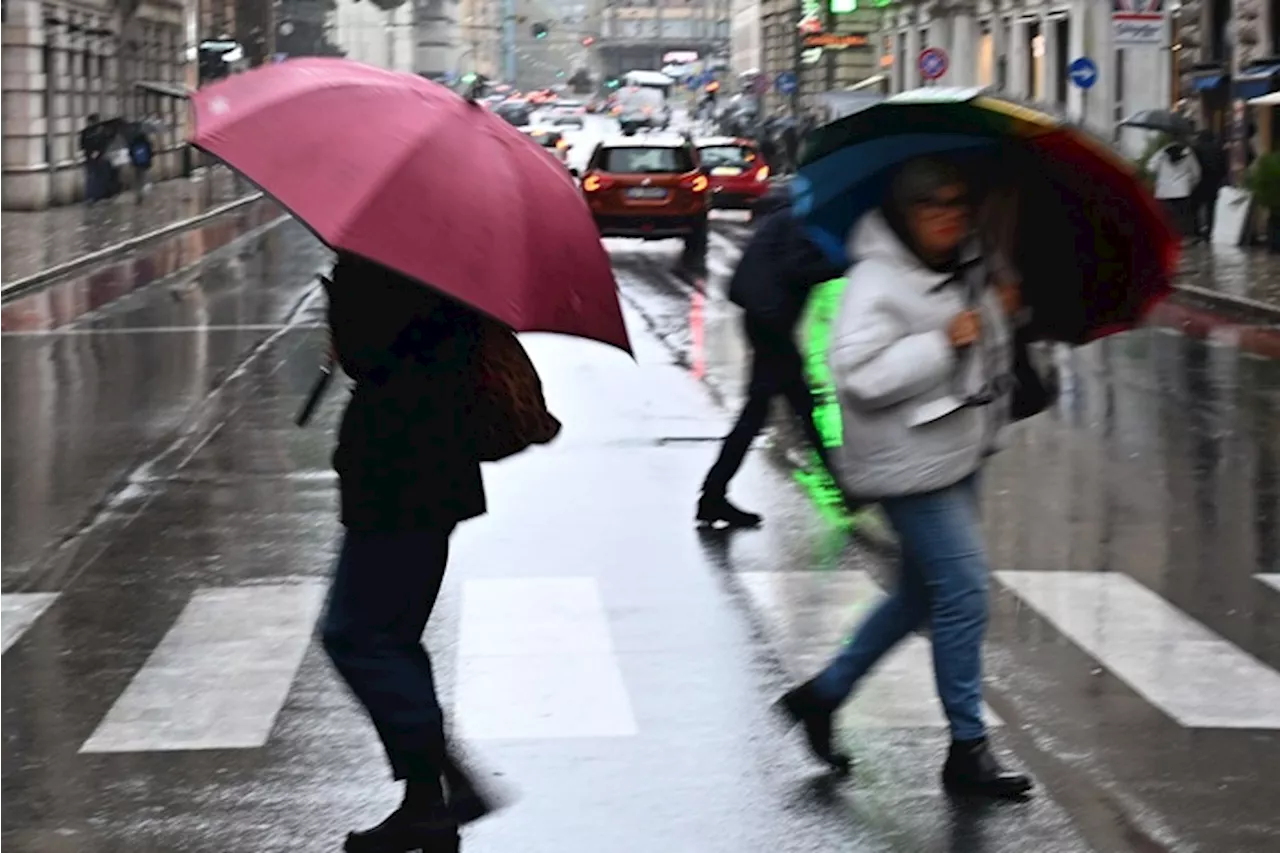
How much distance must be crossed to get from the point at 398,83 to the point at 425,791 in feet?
5.53

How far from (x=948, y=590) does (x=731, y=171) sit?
1564 inches

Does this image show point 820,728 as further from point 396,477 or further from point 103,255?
point 103,255

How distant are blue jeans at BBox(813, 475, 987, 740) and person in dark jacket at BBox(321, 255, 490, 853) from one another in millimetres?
1221

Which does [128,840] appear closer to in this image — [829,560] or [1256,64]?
[829,560]

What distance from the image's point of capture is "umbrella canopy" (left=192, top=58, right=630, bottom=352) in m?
4.79

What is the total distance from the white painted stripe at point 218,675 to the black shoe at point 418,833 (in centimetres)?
123

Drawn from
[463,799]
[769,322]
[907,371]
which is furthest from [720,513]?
[907,371]

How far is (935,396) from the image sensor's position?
5.77m

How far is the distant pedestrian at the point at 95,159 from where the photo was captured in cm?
4597

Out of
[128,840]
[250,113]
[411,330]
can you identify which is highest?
[250,113]

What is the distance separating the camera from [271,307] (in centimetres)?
2381

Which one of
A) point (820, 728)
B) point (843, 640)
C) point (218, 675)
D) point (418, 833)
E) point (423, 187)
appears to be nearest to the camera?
point (423, 187)

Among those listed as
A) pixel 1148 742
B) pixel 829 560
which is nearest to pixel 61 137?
pixel 829 560

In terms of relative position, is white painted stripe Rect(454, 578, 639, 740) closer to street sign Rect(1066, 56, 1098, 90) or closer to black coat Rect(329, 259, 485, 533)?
black coat Rect(329, 259, 485, 533)
